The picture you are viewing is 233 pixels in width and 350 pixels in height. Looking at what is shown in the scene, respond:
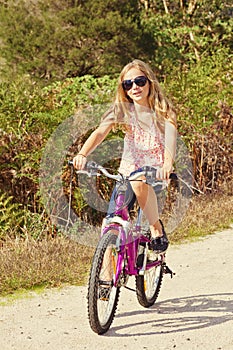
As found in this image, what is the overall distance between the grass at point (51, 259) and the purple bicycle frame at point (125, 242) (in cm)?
102

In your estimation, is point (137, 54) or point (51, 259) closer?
point (51, 259)

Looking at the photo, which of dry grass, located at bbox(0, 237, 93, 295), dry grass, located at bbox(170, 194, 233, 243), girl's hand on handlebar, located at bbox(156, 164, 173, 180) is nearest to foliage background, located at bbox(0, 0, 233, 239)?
dry grass, located at bbox(170, 194, 233, 243)

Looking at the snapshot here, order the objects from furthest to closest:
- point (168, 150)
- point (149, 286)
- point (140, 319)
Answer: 1. point (149, 286)
2. point (140, 319)
3. point (168, 150)

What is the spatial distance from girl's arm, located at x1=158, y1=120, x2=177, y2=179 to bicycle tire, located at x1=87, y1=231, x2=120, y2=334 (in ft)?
1.73

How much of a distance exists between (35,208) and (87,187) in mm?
581

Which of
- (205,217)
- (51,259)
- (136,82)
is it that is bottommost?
(205,217)

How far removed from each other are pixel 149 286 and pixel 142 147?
109 cm

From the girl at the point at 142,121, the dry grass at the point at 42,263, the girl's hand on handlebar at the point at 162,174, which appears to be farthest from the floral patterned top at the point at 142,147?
the dry grass at the point at 42,263

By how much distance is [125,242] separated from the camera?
13.5ft

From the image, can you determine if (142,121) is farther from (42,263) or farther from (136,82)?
(42,263)

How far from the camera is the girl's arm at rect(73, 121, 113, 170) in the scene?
396cm

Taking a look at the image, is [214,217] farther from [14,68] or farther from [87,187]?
[14,68]

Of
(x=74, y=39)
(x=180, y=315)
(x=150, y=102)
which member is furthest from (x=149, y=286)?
(x=74, y=39)

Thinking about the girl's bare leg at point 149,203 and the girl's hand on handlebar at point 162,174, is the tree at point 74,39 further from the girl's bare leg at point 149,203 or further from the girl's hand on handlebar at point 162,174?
the girl's hand on handlebar at point 162,174
